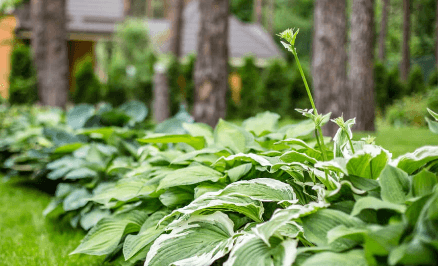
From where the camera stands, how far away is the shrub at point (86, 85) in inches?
527

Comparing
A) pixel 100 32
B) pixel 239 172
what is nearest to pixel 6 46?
pixel 100 32

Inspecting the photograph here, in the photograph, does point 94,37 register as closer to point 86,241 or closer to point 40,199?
point 40,199

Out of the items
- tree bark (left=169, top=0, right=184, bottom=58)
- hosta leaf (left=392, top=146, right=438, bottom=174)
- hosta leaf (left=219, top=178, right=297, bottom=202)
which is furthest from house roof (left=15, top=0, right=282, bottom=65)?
hosta leaf (left=392, top=146, right=438, bottom=174)

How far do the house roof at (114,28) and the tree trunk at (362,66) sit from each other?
935cm

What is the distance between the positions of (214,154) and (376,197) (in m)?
1.12

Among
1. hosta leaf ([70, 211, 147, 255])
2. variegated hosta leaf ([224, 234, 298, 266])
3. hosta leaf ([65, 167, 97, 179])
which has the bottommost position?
hosta leaf ([65, 167, 97, 179])

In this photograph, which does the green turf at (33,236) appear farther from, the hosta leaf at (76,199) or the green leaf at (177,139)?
the green leaf at (177,139)

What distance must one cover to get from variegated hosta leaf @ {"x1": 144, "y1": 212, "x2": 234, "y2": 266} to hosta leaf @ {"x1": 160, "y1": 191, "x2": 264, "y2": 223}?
0.17 feet

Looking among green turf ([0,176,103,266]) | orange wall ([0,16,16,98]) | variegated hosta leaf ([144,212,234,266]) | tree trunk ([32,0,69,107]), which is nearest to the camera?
variegated hosta leaf ([144,212,234,266])

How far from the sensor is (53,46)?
25.2ft

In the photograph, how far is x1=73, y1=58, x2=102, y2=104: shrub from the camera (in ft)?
Answer: 43.9

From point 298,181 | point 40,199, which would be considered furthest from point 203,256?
point 40,199

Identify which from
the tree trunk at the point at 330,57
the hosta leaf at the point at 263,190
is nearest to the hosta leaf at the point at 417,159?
the hosta leaf at the point at 263,190

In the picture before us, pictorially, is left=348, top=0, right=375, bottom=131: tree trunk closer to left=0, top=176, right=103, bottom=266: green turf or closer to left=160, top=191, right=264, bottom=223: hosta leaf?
left=0, top=176, right=103, bottom=266: green turf
